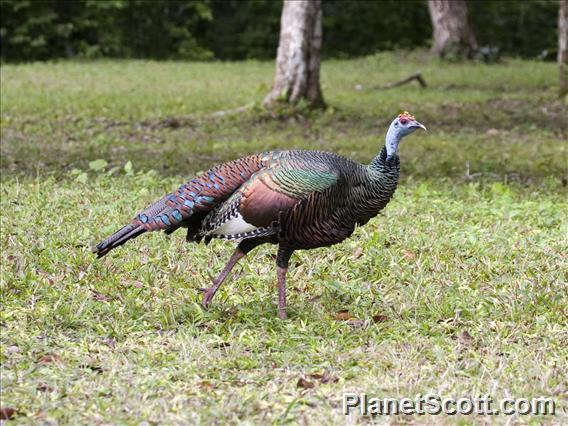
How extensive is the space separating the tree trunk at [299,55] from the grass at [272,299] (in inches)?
103

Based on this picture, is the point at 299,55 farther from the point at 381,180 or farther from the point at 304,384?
the point at 304,384

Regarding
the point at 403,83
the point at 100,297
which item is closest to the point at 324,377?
the point at 100,297

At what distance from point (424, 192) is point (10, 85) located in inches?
445

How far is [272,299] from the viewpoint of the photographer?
6.23 m

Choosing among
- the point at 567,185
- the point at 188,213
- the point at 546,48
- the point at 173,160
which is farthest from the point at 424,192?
the point at 546,48

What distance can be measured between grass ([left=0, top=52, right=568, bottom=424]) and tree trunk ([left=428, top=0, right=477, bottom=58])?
12824 millimetres

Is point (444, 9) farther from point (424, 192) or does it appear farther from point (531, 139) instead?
point (424, 192)

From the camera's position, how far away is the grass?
187 inches

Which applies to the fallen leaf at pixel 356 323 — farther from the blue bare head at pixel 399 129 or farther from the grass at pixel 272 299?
the blue bare head at pixel 399 129

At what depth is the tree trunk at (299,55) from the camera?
574 inches

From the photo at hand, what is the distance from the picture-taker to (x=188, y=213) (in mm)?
Answer: 5594

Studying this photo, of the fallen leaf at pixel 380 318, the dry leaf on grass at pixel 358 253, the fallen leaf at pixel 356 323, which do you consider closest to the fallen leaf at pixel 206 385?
the fallen leaf at pixel 356 323

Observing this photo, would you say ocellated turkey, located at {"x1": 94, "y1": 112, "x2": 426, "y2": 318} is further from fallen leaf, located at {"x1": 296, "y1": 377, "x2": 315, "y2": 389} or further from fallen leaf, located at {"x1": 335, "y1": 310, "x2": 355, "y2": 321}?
fallen leaf, located at {"x1": 296, "y1": 377, "x2": 315, "y2": 389}

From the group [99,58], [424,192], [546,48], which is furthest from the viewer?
[546,48]
